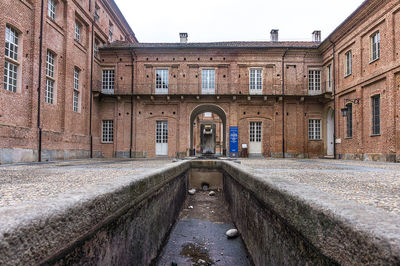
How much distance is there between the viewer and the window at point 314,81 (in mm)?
19984

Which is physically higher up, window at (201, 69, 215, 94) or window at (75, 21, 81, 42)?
window at (75, 21, 81, 42)

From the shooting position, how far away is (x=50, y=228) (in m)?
1.22

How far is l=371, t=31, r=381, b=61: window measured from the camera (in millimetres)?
13472

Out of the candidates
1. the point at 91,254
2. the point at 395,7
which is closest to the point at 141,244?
the point at 91,254

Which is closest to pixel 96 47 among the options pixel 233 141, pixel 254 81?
pixel 254 81

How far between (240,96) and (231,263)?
16675 millimetres

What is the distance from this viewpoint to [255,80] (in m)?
19.9

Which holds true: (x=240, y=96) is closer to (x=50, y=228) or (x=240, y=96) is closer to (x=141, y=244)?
(x=141, y=244)

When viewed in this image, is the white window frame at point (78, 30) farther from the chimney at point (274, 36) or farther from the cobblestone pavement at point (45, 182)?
the chimney at point (274, 36)

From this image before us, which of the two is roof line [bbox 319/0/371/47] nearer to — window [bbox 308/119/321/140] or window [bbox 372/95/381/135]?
window [bbox 372/95/381/135]

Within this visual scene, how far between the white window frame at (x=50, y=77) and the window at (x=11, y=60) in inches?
83.9

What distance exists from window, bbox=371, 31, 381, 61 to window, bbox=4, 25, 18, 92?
18018mm

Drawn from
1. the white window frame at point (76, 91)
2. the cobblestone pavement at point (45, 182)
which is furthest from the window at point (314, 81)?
the cobblestone pavement at point (45, 182)

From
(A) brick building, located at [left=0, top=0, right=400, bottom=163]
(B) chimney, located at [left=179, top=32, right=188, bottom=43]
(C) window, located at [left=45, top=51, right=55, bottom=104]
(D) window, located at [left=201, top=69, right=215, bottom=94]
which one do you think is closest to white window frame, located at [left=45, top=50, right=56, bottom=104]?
(C) window, located at [left=45, top=51, right=55, bottom=104]
